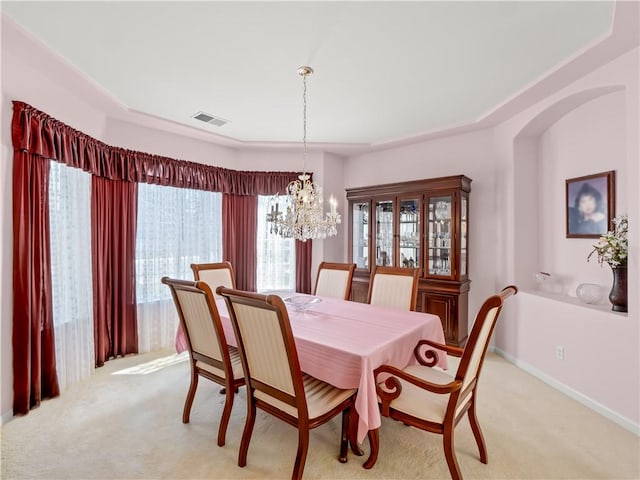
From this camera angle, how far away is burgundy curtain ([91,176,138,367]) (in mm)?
3066

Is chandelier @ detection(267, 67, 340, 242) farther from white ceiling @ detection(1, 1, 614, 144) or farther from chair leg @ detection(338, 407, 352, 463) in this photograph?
chair leg @ detection(338, 407, 352, 463)

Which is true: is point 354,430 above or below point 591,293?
below

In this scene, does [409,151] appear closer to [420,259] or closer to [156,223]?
[420,259]

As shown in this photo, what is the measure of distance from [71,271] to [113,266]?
0.51 m

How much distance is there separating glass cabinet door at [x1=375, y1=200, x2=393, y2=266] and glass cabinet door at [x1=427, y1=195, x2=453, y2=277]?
54cm

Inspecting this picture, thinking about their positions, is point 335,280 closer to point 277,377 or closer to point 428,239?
point 428,239

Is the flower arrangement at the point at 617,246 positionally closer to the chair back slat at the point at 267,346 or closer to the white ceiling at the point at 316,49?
the white ceiling at the point at 316,49

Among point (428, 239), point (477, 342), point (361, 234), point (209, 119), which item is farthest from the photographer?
point (361, 234)

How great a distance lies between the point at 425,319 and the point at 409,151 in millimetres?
2701

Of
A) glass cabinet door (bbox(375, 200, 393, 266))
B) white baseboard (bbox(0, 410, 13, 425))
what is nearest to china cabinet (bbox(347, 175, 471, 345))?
glass cabinet door (bbox(375, 200, 393, 266))

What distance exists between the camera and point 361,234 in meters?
4.38

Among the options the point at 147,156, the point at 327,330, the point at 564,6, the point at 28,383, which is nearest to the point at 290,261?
the point at 147,156

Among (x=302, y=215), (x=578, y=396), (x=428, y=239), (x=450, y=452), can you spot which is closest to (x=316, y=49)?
(x=302, y=215)

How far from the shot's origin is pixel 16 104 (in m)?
2.15
